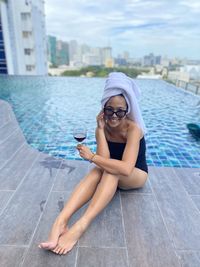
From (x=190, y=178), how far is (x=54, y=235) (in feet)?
5.41

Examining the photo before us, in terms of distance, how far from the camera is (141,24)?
54.0 ft

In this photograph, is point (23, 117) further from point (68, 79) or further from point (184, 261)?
point (68, 79)

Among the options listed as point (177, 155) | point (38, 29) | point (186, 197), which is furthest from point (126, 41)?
point (186, 197)

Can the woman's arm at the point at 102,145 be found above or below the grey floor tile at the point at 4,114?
above

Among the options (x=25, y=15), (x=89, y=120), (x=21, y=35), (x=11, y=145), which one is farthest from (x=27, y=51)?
(x=11, y=145)

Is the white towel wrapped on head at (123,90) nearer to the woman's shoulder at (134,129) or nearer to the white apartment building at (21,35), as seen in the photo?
the woman's shoulder at (134,129)

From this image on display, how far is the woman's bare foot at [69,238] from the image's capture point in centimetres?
143

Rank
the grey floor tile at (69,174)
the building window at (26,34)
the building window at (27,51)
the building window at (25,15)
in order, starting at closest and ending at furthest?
1. the grey floor tile at (69,174)
2. the building window at (25,15)
3. the building window at (26,34)
4. the building window at (27,51)

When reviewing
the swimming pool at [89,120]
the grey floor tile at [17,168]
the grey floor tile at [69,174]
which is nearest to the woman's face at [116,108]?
the grey floor tile at [69,174]

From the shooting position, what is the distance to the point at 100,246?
150 cm

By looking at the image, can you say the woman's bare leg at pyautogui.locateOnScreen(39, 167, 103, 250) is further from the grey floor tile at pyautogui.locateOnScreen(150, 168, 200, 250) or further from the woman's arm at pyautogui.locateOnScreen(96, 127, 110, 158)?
the grey floor tile at pyautogui.locateOnScreen(150, 168, 200, 250)

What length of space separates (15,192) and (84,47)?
37212mm

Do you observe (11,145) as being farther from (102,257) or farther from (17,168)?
(102,257)

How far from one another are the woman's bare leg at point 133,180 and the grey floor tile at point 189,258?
25.3 inches
